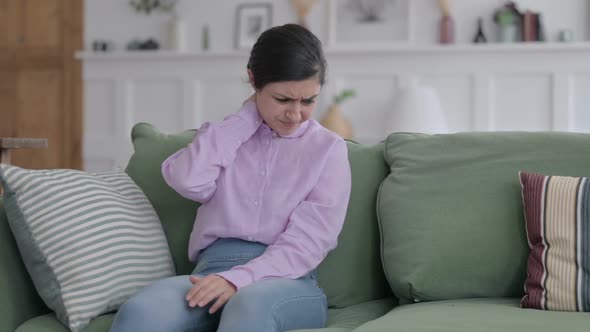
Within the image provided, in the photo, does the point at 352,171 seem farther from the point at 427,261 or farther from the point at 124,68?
the point at 124,68

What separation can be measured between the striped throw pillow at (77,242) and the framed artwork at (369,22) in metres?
3.53

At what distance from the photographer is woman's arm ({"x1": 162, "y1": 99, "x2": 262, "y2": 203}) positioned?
1.92 m

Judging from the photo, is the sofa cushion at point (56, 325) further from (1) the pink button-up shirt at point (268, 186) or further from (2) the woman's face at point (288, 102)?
(2) the woman's face at point (288, 102)

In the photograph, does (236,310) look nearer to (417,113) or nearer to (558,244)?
(558,244)

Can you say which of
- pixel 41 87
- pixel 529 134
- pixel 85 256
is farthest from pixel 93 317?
pixel 41 87

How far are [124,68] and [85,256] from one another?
395 centimetres

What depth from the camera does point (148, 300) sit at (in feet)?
5.29

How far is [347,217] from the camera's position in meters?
2.01

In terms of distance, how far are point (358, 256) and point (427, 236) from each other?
0.19 m

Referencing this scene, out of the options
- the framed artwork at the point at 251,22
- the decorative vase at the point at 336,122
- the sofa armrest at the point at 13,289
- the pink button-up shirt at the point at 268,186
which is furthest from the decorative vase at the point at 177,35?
the sofa armrest at the point at 13,289

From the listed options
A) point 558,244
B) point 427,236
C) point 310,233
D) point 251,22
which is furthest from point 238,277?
point 251,22

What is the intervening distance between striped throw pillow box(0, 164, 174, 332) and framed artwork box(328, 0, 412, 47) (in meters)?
3.53

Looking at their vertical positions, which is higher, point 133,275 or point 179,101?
point 179,101

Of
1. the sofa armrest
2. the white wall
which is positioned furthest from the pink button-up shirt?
the white wall
